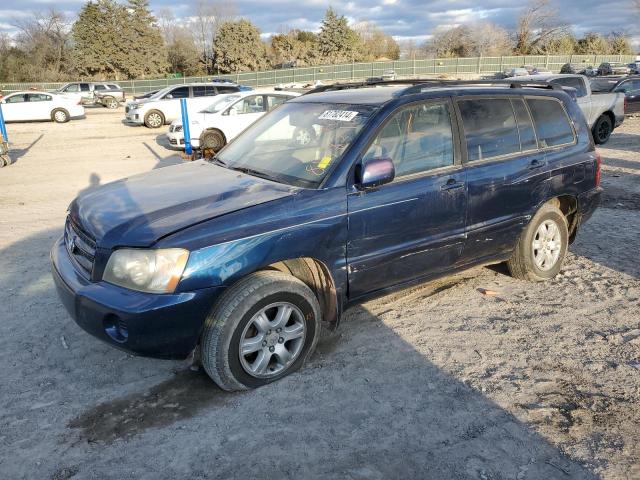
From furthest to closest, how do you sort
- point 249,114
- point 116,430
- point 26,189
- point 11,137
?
point 11,137 → point 249,114 → point 26,189 → point 116,430

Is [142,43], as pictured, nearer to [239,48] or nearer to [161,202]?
[239,48]

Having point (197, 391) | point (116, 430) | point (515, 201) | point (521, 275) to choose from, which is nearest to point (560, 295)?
point (521, 275)

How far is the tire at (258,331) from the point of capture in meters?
3.10

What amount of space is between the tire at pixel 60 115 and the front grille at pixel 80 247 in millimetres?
23282

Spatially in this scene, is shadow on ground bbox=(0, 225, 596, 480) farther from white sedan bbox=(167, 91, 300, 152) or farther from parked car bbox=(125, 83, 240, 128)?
parked car bbox=(125, 83, 240, 128)

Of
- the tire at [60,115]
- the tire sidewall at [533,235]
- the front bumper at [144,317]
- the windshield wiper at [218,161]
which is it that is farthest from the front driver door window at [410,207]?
the tire at [60,115]

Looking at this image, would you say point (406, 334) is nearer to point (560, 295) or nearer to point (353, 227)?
point (353, 227)

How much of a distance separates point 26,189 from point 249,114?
6045 millimetres

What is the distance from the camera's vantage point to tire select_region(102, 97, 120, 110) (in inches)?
1324

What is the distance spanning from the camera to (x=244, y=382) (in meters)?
3.29

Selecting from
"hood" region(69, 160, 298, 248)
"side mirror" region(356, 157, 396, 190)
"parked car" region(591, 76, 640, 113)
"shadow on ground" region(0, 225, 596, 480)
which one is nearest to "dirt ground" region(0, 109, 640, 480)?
"shadow on ground" region(0, 225, 596, 480)

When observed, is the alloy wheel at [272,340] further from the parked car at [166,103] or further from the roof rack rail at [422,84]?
the parked car at [166,103]

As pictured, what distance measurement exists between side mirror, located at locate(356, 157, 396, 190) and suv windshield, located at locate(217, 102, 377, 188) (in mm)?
213

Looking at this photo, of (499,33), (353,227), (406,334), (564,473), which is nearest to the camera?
(564,473)
